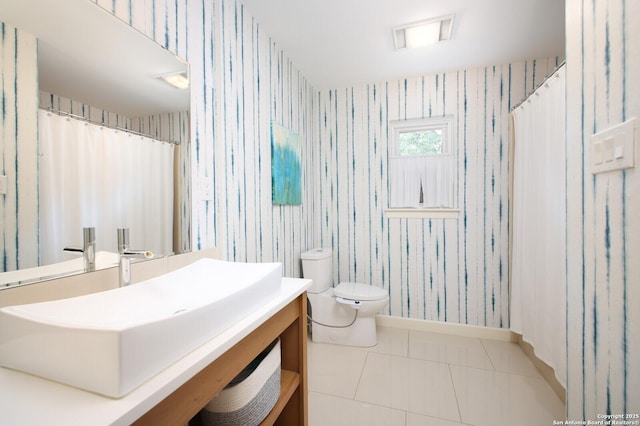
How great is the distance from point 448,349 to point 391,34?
2482 mm

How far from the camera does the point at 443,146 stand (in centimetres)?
256

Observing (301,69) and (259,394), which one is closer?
(259,394)

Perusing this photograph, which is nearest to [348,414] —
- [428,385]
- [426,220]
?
[428,385]

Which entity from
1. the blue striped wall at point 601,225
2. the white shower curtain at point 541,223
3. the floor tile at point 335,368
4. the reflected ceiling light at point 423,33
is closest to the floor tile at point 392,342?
the floor tile at point 335,368

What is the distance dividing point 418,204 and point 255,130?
5.51ft

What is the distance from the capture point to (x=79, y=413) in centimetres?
42

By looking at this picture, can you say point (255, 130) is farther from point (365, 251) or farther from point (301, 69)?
point (365, 251)

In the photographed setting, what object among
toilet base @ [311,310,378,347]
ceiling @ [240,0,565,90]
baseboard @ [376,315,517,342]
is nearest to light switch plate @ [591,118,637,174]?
ceiling @ [240,0,565,90]

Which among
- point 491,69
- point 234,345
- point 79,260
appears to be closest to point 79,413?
point 234,345

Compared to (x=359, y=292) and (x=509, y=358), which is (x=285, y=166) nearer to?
(x=359, y=292)

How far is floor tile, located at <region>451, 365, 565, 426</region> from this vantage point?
1.45 m

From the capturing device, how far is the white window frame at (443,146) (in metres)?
2.49

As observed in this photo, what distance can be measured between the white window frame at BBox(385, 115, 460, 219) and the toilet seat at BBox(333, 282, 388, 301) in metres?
0.76

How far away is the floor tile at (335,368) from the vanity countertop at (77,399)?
1407 mm
